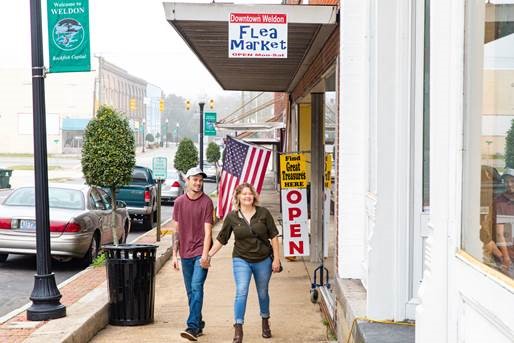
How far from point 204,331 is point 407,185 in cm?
360

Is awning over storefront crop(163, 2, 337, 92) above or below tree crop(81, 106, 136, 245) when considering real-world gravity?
above

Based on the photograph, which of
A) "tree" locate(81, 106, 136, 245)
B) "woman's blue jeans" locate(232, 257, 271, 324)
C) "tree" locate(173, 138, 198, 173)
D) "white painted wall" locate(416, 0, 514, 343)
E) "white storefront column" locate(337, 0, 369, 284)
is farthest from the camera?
"tree" locate(173, 138, 198, 173)

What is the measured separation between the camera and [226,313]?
30.1ft

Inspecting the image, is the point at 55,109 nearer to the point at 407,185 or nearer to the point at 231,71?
the point at 231,71

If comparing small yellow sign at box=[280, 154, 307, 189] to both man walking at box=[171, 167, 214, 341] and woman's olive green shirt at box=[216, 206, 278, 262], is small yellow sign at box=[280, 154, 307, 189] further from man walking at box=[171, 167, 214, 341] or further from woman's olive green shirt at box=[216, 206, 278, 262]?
woman's olive green shirt at box=[216, 206, 278, 262]

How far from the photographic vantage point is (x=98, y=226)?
1359 centimetres

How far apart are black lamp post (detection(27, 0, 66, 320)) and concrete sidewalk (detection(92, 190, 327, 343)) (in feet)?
2.14

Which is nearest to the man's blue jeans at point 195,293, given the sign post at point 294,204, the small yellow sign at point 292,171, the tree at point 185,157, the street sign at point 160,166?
the sign post at point 294,204

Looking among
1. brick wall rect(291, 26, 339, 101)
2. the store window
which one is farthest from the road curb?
the store window

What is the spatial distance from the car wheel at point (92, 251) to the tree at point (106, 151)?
39.3 inches

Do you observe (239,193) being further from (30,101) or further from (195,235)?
(30,101)

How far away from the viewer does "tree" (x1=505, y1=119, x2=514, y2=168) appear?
273cm

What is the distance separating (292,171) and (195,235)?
3.08m

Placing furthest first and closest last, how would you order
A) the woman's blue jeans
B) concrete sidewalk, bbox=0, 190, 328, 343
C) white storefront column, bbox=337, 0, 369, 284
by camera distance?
1. concrete sidewalk, bbox=0, 190, 328, 343
2. the woman's blue jeans
3. white storefront column, bbox=337, 0, 369, 284
